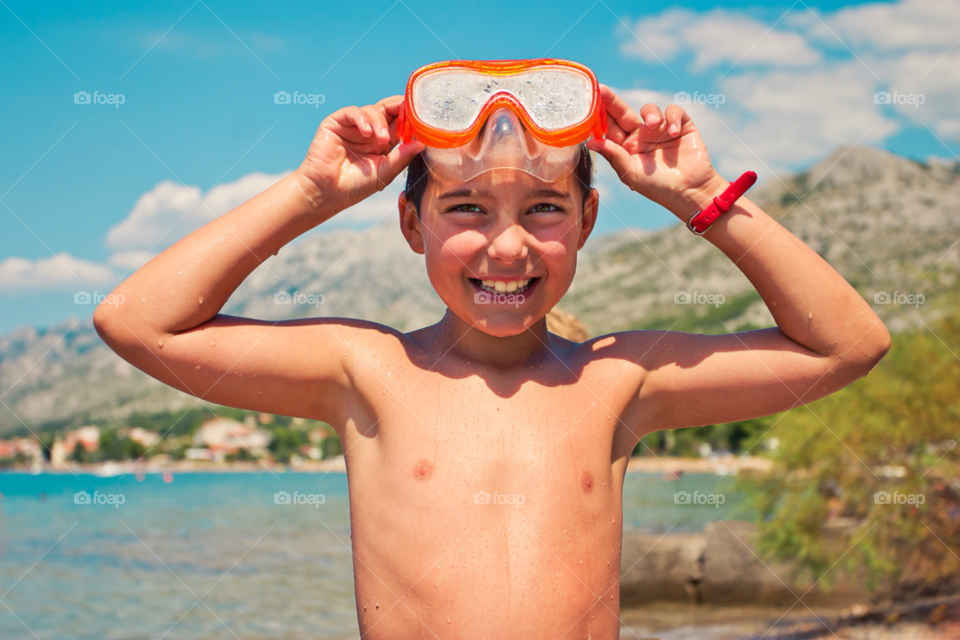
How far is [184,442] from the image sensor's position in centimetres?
11125

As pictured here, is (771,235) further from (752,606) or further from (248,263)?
(752,606)

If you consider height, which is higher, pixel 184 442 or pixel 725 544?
pixel 184 442

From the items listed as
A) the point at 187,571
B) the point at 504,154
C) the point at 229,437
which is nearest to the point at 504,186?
the point at 504,154

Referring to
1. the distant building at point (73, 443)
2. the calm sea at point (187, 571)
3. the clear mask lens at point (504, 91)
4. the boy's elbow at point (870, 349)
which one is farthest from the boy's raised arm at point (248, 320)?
the distant building at point (73, 443)

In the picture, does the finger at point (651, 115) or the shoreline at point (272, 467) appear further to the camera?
the shoreline at point (272, 467)

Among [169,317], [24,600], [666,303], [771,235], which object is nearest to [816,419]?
[771,235]

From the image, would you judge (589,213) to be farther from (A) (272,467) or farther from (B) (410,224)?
(A) (272,467)

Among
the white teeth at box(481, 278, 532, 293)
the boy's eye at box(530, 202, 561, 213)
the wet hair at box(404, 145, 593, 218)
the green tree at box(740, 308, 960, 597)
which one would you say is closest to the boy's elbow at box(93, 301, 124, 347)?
the wet hair at box(404, 145, 593, 218)

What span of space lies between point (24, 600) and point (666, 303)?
94.9 metres

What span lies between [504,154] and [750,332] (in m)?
0.96

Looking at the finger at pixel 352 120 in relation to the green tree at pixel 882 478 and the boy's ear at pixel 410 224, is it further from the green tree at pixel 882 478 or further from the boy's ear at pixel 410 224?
the green tree at pixel 882 478

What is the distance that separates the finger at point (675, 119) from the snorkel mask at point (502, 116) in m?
0.20

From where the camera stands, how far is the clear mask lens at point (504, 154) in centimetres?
205

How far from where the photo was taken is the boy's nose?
2018 millimetres
